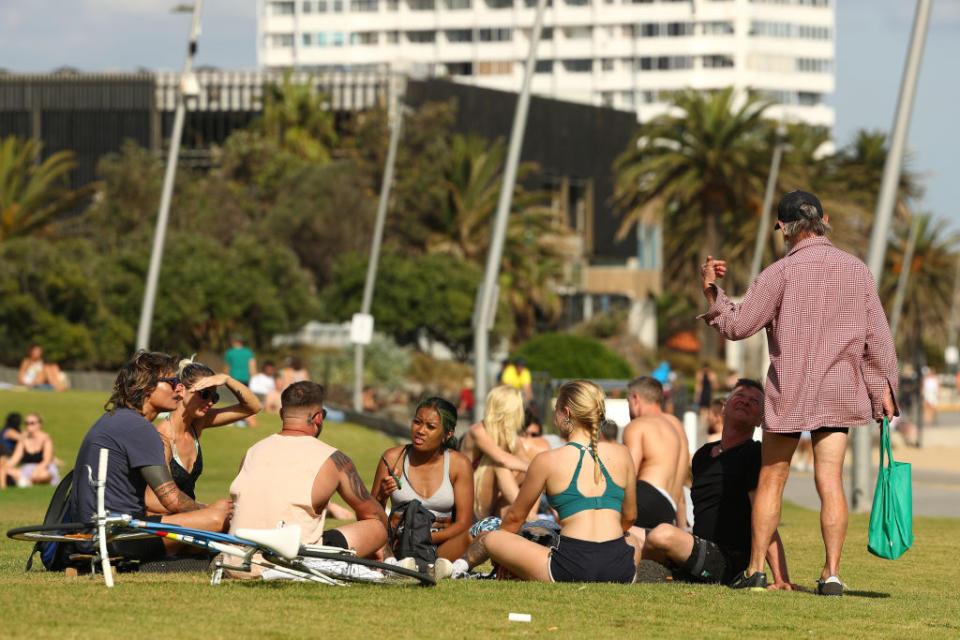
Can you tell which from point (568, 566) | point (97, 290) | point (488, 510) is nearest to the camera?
point (568, 566)

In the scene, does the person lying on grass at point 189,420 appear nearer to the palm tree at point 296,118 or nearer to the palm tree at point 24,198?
the palm tree at point 24,198

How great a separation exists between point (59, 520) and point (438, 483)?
2285mm

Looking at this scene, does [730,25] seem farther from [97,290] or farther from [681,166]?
[97,290]

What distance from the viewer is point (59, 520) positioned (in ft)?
26.0

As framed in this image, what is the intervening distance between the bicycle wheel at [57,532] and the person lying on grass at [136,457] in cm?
7

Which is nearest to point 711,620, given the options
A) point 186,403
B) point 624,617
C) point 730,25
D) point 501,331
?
point 624,617

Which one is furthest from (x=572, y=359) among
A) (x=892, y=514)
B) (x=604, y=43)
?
(x=604, y=43)

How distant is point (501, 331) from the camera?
50.6 m

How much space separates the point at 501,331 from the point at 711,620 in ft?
144

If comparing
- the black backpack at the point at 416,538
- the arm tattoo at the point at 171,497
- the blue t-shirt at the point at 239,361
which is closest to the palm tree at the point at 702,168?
the blue t-shirt at the point at 239,361

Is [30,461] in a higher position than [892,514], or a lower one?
lower

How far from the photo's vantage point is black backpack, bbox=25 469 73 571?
794cm

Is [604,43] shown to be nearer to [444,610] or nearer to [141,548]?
[141,548]

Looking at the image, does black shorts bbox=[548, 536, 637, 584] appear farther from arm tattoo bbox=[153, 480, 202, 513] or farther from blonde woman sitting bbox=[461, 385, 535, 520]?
blonde woman sitting bbox=[461, 385, 535, 520]
